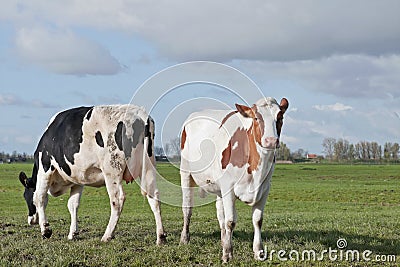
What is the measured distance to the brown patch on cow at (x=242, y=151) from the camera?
29.2 ft

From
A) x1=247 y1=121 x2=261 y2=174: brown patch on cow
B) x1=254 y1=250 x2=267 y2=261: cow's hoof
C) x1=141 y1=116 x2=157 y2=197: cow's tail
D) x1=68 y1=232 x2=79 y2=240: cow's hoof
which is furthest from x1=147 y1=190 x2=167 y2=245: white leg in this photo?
x1=247 y1=121 x2=261 y2=174: brown patch on cow

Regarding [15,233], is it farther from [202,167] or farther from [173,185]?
[202,167]

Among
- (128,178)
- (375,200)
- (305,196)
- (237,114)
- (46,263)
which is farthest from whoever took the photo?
(305,196)

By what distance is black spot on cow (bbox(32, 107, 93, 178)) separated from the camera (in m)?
11.2

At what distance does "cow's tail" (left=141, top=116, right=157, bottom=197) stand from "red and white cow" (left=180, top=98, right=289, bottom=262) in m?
1.09

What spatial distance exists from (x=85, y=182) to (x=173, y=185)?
201 cm

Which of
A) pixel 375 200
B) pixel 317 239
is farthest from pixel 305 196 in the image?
pixel 317 239

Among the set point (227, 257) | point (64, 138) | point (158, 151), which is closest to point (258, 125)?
point (227, 257)

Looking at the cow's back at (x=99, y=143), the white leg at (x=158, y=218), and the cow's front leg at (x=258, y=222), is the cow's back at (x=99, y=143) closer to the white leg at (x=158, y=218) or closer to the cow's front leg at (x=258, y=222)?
the white leg at (x=158, y=218)

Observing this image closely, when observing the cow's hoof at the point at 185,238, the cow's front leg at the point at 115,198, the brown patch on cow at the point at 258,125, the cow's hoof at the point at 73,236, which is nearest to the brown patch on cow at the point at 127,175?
the cow's front leg at the point at 115,198

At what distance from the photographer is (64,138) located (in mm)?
11359

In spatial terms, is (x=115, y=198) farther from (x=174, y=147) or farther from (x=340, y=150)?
(x=340, y=150)

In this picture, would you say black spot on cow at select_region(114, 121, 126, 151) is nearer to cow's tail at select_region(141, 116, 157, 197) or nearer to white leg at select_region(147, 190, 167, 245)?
cow's tail at select_region(141, 116, 157, 197)

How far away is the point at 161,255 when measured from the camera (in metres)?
9.21
